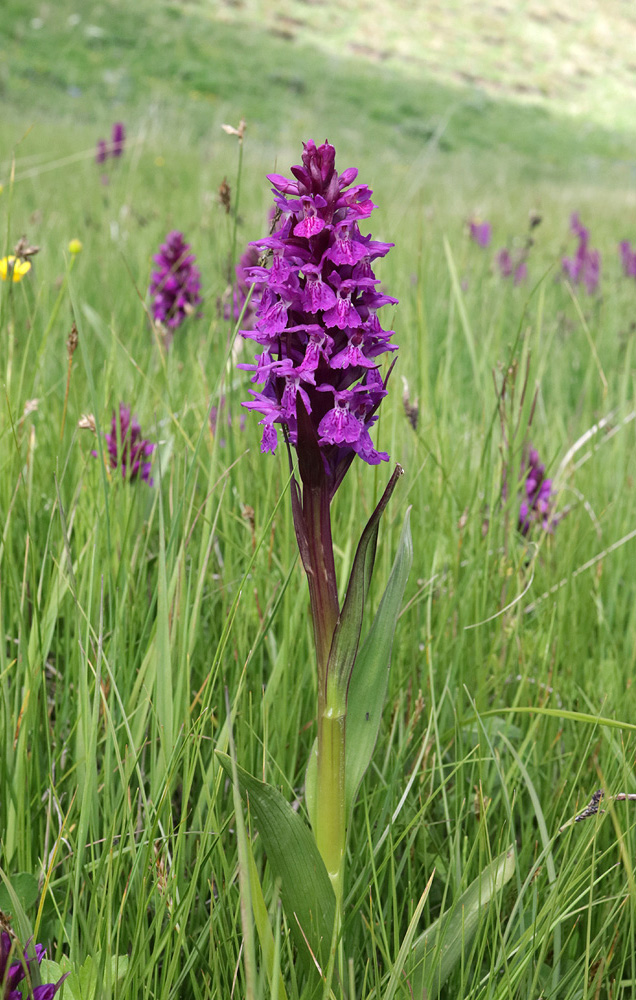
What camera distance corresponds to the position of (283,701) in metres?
1.04

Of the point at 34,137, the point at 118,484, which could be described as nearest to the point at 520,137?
the point at 34,137

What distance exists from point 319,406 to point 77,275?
279 cm

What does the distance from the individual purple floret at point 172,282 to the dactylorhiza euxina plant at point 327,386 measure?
200 centimetres

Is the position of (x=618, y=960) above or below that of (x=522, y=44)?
below

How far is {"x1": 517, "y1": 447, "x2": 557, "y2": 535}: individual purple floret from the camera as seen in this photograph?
1765 mm

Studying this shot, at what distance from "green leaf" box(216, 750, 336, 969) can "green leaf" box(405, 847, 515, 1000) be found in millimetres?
103

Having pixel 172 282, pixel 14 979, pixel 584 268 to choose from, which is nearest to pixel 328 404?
pixel 14 979

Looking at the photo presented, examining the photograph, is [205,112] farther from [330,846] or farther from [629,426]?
[330,846]

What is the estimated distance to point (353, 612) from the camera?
792mm

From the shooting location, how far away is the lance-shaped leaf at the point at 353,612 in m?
0.77

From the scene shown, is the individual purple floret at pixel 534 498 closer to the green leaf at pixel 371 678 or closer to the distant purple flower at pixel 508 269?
the green leaf at pixel 371 678

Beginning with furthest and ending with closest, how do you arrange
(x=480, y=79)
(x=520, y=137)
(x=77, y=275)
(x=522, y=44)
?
(x=522, y=44) → (x=480, y=79) → (x=520, y=137) → (x=77, y=275)

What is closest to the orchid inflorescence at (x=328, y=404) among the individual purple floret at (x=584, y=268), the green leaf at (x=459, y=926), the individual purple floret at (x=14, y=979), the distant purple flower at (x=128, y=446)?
the green leaf at (x=459, y=926)

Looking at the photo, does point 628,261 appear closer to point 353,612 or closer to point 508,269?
point 508,269
